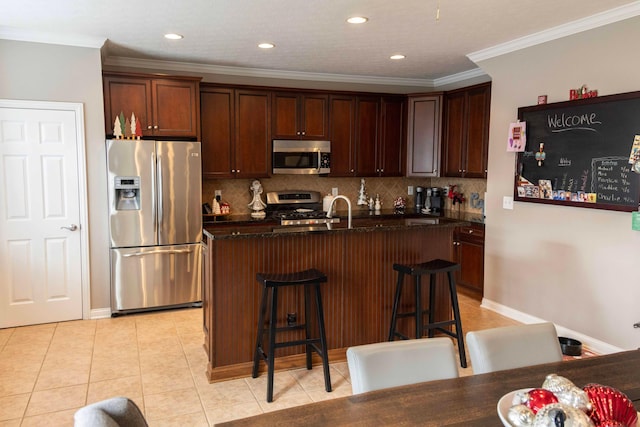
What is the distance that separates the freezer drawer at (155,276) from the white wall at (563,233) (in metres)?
3.16

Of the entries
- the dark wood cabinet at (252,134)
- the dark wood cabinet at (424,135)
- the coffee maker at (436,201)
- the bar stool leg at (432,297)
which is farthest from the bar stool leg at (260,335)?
the coffee maker at (436,201)

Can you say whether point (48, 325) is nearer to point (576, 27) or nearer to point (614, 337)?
point (614, 337)

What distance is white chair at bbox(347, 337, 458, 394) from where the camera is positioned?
1636mm

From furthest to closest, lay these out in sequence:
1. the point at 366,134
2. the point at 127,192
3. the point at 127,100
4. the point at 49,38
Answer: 1. the point at 366,134
2. the point at 127,100
3. the point at 127,192
4. the point at 49,38

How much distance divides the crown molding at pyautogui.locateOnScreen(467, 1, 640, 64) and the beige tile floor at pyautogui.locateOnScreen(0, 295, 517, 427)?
8.72ft

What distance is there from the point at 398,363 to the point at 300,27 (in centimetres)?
315

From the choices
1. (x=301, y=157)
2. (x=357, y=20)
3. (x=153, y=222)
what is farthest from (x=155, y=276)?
(x=357, y=20)

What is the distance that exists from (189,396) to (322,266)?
127cm

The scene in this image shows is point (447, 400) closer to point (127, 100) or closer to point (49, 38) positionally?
point (127, 100)

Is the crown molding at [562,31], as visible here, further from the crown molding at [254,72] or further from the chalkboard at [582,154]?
the crown molding at [254,72]

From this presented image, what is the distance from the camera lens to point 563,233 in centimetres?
415

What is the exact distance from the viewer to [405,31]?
4090mm

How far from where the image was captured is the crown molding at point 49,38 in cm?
413

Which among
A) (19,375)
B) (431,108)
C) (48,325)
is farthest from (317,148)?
(19,375)
